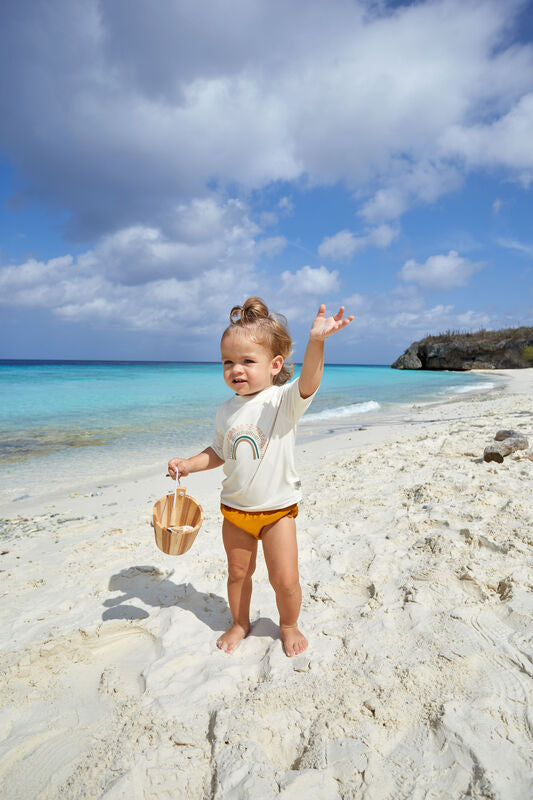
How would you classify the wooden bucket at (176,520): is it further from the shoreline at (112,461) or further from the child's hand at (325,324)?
the shoreline at (112,461)

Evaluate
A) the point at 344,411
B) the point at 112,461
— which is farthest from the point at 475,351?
the point at 112,461

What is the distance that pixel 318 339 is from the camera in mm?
1879

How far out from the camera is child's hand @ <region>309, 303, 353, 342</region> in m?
1.85

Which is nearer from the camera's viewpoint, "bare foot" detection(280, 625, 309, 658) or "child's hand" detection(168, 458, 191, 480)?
"bare foot" detection(280, 625, 309, 658)

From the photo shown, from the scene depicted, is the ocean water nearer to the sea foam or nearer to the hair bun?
the sea foam

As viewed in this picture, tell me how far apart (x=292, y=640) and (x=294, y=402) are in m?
1.19

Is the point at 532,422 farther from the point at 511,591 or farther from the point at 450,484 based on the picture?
the point at 511,591

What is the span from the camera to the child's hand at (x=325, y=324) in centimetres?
185

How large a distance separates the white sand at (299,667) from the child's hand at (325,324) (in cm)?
146

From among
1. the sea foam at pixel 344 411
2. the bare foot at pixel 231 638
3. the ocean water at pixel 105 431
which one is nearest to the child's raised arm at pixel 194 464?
the bare foot at pixel 231 638

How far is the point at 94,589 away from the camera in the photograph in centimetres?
286

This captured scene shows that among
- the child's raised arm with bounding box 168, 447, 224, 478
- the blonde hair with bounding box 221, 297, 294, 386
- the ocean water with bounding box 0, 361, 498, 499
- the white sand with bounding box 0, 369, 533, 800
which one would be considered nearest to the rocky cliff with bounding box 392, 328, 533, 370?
the ocean water with bounding box 0, 361, 498, 499

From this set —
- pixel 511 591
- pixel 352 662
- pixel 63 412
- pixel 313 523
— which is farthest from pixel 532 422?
pixel 63 412

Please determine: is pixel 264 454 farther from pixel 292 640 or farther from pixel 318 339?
pixel 292 640
